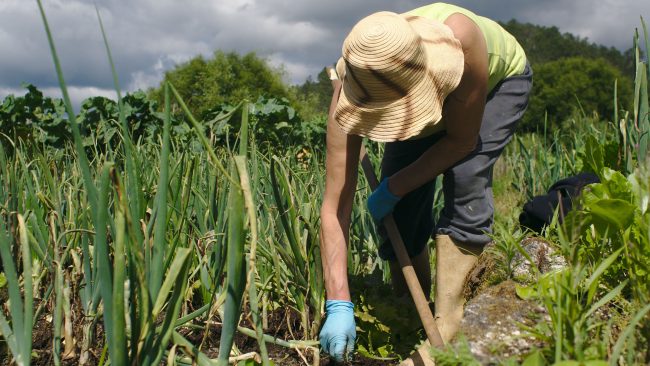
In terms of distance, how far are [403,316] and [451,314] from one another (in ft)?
0.56

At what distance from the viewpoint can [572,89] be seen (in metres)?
29.6

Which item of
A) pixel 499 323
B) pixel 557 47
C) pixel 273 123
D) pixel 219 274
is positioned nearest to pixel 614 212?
pixel 499 323

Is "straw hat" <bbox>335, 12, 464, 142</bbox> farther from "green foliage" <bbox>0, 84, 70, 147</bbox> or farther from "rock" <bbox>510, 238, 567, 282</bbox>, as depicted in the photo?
"green foliage" <bbox>0, 84, 70, 147</bbox>

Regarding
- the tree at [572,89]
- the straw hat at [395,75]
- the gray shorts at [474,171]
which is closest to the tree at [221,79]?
the gray shorts at [474,171]

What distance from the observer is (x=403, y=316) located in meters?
1.99

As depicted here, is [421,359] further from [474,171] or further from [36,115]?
[36,115]

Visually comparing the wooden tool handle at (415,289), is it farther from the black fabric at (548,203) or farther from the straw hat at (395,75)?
the black fabric at (548,203)

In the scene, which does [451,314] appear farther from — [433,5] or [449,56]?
[433,5]

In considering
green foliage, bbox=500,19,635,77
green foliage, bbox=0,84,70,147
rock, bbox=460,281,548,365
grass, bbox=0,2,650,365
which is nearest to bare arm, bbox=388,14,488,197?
grass, bbox=0,2,650,365

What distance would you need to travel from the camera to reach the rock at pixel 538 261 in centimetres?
158

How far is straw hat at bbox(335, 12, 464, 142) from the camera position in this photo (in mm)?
1465

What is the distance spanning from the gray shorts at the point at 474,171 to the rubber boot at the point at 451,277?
4 cm

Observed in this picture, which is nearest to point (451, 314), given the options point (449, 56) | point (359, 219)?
point (359, 219)

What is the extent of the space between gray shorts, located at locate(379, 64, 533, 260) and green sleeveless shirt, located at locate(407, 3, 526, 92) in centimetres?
5
